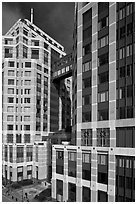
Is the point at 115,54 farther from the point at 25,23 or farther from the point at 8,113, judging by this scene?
the point at 25,23

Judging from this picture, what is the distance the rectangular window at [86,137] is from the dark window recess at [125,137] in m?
6.42

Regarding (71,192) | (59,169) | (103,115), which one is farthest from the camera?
(59,169)

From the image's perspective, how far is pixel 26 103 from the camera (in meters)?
72.0

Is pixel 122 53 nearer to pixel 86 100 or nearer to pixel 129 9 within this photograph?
pixel 129 9

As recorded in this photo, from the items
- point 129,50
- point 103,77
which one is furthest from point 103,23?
point 103,77

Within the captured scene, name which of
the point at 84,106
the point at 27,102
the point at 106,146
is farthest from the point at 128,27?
the point at 27,102

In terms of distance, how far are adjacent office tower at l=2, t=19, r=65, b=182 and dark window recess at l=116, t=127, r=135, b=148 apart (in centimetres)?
3949

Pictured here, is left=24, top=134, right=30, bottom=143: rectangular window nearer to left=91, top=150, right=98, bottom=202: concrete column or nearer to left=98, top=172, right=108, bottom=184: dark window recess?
left=91, top=150, right=98, bottom=202: concrete column

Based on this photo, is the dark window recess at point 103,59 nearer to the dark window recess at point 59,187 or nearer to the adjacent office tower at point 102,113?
the adjacent office tower at point 102,113

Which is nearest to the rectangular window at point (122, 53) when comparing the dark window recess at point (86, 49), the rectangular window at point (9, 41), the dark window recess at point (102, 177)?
the dark window recess at point (86, 49)

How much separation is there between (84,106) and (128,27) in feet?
55.7

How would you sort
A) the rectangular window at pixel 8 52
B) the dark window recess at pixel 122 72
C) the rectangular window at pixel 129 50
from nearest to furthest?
the rectangular window at pixel 129 50 < the dark window recess at pixel 122 72 < the rectangular window at pixel 8 52

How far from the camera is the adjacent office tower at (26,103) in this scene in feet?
225

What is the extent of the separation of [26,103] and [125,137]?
45.6 metres
